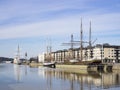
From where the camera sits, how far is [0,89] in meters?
34.2

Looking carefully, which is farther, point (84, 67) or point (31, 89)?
point (84, 67)

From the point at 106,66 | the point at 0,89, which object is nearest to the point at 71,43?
the point at 106,66

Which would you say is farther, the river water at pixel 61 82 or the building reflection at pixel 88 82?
the building reflection at pixel 88 82

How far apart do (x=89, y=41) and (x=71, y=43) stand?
2988 cm

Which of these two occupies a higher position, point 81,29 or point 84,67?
point 81,29

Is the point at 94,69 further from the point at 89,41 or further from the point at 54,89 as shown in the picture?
the point at 54,89

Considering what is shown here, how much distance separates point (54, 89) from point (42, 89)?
1263mm

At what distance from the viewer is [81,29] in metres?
109

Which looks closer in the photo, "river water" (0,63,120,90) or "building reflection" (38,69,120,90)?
"river water" (0,63,120,90)

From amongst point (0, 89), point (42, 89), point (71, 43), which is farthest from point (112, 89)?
point (71, 43)

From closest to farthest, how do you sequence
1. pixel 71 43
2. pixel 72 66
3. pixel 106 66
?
pixel 106 66
pixel 72 66
pixel 71 43

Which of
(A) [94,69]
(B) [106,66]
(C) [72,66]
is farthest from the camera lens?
(C) [72,66]

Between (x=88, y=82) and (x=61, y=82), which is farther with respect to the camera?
(x=61, y=82)

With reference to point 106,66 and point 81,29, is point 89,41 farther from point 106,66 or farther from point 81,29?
point 106,66
